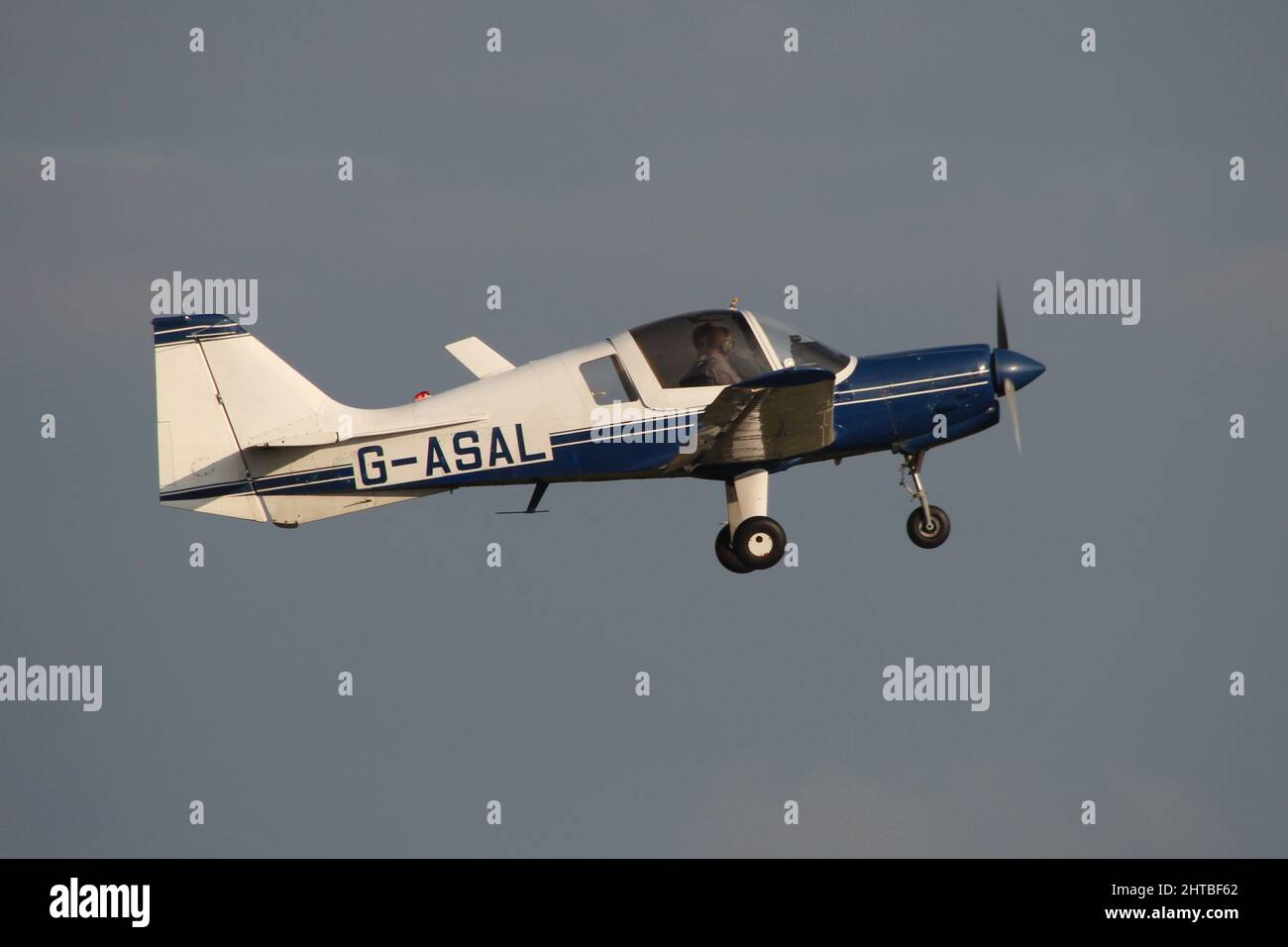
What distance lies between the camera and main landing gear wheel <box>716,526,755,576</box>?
2052 cm

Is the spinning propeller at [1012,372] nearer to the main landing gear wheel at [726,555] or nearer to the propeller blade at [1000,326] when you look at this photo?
the propeller blade at [1000,326]

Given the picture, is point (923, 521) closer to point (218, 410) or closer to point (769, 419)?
point (769, 419)

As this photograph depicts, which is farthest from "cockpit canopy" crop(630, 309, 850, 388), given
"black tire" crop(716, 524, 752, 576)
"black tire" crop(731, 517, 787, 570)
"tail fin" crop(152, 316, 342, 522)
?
"tail fin" crop(152, 316, 342, 522)

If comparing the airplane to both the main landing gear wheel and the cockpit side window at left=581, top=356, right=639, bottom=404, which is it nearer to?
the cockpit side window at left=581, top=356, right=639, bottom=404

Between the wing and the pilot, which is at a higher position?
the pilot

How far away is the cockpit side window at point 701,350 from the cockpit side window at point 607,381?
0.30 metres

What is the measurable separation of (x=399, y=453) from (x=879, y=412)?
5081 mm

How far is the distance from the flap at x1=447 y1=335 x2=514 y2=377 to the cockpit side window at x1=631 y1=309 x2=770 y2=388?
1.86m

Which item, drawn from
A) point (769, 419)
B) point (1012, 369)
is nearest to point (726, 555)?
point (769, 419)

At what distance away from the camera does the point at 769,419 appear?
1952 cm

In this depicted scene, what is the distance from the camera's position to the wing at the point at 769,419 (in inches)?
742

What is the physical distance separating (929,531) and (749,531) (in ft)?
6.98

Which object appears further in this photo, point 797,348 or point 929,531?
point 929,531

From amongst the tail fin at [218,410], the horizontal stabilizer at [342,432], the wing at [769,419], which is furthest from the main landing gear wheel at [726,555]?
the tail fin at [218,410]
